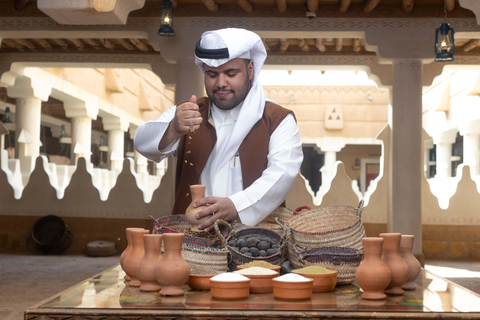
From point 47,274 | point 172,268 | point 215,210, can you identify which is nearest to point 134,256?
point 172,268

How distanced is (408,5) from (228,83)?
5321mm

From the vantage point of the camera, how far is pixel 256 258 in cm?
206

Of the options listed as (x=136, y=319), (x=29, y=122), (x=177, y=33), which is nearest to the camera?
(x=136, y=319)

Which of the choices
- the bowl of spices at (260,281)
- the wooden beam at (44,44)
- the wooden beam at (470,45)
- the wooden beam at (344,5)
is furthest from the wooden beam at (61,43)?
the bowl of spices at (260,281)

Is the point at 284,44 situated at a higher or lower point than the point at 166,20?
higher

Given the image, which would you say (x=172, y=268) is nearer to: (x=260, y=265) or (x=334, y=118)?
(x=260, y=265)

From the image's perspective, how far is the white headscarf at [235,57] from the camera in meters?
2.43

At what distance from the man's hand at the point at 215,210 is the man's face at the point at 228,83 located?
0.45 meters

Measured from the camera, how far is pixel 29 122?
11008 millimetres

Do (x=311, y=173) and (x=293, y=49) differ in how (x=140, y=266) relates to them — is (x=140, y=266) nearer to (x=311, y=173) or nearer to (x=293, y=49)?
(x=293, y=49)

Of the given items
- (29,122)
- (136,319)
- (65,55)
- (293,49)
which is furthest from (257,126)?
(29,122)

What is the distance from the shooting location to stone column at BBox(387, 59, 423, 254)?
7.64m

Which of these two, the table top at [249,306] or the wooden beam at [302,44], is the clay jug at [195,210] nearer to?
the table top at [249,306]

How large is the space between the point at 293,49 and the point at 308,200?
228 centimetres
